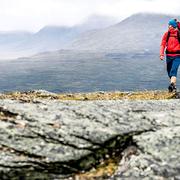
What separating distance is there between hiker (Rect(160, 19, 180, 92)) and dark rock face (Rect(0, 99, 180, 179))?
12.2 metres

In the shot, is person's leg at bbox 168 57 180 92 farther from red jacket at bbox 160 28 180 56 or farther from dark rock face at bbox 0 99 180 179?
dark rock face at bbox 0 99 180 179

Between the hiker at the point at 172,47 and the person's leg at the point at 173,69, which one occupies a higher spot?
the hiker at the point at 172,47

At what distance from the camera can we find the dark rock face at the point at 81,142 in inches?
490

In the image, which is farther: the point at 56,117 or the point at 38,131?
the point at 56,117

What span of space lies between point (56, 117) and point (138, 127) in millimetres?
2784

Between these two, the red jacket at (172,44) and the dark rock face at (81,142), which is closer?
the dark rock face at (81,142)

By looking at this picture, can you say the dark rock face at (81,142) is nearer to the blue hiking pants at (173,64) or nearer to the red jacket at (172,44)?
the red jacket at (172,44)

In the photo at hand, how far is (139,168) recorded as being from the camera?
41.0 feet

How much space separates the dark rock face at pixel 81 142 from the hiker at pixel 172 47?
12.2m

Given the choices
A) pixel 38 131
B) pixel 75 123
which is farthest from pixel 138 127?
pixel 38 131

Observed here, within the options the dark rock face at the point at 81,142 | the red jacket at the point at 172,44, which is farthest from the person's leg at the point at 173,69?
the dark rock face at the point at 81,142

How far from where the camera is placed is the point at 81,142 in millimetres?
13070

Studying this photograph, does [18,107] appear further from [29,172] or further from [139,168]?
[139,168]

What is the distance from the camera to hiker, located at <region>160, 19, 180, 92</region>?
2620cm
